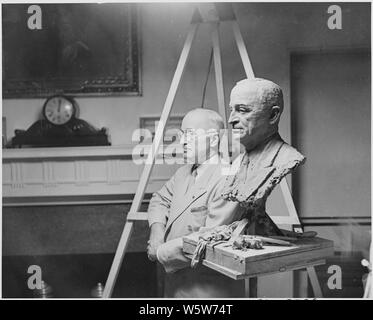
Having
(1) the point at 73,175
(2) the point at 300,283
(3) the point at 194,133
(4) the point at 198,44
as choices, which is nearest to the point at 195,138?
(3) the point at 194,133

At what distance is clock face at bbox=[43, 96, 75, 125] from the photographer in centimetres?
188

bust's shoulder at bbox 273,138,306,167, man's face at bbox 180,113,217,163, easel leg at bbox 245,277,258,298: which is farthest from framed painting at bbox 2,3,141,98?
easel leg at bbox 245,277,258,298

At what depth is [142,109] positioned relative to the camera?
6.17 feet

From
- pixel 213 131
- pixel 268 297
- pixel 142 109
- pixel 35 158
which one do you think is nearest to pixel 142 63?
pixel 142 109

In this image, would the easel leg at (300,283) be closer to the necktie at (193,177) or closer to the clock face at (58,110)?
the necktie at (193,177)

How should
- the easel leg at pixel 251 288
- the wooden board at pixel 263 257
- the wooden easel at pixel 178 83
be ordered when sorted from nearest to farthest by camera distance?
1. the wooden board at pixel 263 257
2. the easel leg at pixel 251 288
3. the wooden easel at pixel 178 83

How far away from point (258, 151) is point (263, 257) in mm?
336

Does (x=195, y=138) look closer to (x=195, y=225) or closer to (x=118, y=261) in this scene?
(x=195, y=225)

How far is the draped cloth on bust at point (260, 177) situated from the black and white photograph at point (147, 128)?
167 mm

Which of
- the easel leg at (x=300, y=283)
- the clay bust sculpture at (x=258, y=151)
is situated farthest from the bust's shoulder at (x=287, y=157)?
the easel leg at (x=300, y=283)

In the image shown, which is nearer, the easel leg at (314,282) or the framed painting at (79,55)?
the easel leg at (314,282)

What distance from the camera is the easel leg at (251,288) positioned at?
67.2 inches

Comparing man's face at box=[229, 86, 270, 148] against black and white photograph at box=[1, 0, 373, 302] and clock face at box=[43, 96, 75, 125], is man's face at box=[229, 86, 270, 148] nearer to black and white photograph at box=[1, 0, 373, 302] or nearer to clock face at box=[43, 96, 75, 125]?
black and white photograph at box=[1, 0, 373, 302]
